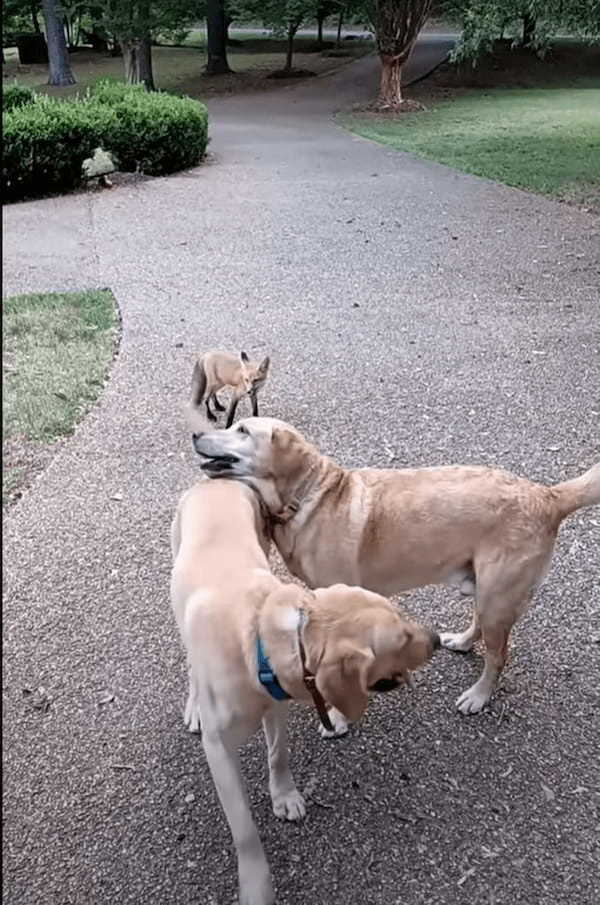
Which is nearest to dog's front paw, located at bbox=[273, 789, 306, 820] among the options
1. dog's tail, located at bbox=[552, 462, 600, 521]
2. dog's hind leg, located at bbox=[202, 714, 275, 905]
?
dog's hind leg, located at bbox=[202, 714, 275, 905]

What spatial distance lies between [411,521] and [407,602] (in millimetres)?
943

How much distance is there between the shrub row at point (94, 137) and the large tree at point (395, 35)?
7.92 metres

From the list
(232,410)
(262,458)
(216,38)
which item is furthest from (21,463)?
(216,38)

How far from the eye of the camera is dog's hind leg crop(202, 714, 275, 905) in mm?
2545

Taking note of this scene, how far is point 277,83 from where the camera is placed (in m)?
27.8

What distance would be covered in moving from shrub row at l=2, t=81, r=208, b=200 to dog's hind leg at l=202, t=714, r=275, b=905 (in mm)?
11586

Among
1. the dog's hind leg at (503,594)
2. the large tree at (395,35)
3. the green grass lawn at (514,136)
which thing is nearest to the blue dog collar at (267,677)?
the dog's hind leg at (503,594)

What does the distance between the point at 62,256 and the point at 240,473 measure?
7.64 meters

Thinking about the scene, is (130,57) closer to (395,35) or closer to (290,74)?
(395,35)

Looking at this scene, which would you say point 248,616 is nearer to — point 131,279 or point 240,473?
point 240,473

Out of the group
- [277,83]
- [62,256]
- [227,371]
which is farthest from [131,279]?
[277,83]

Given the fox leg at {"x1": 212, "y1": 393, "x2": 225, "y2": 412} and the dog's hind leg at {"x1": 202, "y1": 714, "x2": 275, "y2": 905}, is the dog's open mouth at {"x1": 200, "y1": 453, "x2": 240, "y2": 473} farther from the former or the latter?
the fox leg at {"x1": 212, "y1": 393, "x2": 225, "y2": 412}

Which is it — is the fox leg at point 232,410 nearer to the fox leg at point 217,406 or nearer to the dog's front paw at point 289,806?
the fox leg at point 217,406

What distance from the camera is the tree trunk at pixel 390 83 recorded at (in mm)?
21703
